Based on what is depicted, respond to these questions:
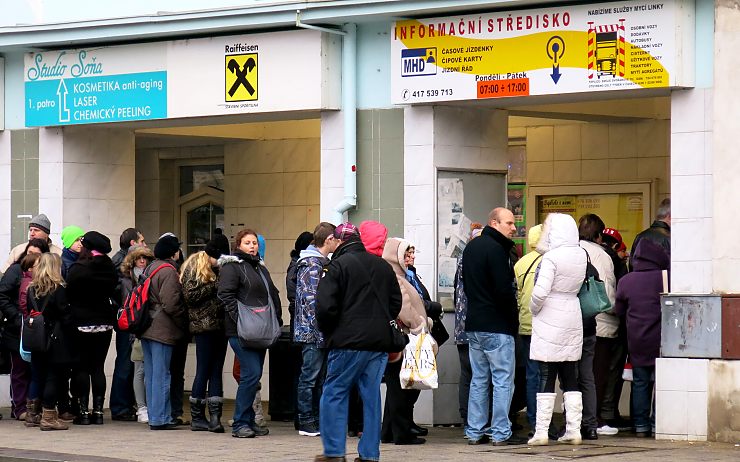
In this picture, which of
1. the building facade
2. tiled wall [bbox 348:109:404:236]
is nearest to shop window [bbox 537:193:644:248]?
the building facade

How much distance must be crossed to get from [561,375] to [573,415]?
341 millimetres

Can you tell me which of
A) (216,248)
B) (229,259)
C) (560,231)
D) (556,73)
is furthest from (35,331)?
(556,73)

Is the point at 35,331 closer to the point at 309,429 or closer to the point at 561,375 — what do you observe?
the point at 309,429

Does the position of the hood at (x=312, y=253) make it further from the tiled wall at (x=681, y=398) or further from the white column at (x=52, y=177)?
the white column at (x=52, y=177)

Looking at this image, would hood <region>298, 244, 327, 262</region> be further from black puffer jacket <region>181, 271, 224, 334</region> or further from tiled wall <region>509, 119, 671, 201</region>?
tiled wall <region>509, 119, 671, 201</region>

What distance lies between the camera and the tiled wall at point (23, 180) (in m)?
16.4

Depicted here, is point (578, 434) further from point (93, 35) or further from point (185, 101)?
point (93, 35)

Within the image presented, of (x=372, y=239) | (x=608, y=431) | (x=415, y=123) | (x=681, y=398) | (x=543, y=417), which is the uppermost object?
(x=415, y=123)

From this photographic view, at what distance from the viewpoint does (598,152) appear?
16.1 m

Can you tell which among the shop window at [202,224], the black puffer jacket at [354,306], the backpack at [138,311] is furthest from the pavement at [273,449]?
the shop window at [202,224]

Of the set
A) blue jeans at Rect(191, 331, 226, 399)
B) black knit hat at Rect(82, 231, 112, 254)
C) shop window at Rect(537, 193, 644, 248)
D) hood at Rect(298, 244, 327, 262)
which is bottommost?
blue jeans at Rect(191, 331, 226, 399)

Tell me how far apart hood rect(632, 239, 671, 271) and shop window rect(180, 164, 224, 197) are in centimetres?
684

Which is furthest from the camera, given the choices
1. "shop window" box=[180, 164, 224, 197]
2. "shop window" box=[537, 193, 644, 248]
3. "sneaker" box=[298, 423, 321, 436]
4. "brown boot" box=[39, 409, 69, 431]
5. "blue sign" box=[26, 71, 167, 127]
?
"shop window" box=[180, 164, 224, 197]

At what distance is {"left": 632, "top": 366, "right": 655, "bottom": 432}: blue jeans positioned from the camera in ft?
42.6
